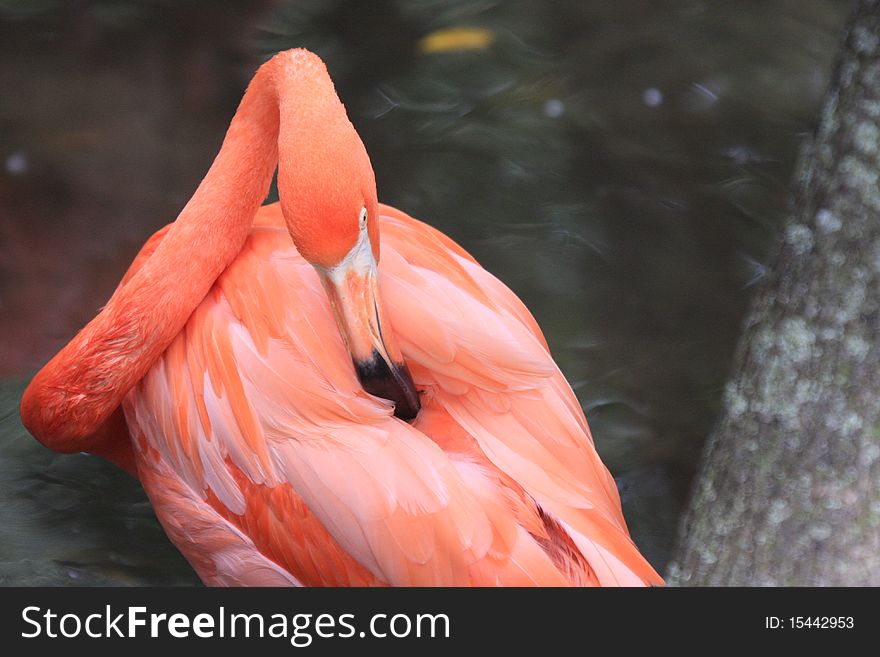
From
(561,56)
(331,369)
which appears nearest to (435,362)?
(331,369)

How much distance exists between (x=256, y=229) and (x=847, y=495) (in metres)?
1.69

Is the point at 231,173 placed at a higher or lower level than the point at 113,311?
higher

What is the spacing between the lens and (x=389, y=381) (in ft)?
7.67

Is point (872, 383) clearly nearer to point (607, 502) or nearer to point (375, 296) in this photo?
point (607, 502)

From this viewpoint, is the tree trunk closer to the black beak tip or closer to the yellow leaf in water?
the black beak tip

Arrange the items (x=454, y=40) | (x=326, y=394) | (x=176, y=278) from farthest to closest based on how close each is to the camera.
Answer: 1. (x=454, y=40)
2. (x=176, y=278)
3. (x=326, y=394)

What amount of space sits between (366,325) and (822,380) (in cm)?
108

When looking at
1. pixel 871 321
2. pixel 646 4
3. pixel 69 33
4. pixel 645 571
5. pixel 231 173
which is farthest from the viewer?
pixel 646 4

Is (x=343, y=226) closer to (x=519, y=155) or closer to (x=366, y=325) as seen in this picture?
(x=366, y=325)

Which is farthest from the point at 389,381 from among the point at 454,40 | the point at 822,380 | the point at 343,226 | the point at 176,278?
the point at 454,40

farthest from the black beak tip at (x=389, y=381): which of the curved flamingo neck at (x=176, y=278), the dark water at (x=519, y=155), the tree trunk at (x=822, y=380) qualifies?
the dark water at (x=519, y=155)

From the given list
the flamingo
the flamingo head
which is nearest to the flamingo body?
the flamingo

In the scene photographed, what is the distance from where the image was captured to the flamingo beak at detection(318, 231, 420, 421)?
7.37 feet

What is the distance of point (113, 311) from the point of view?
2668mm
